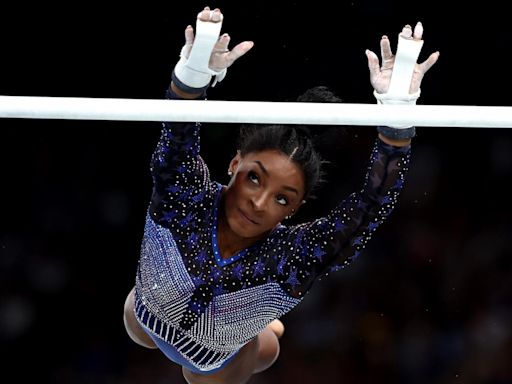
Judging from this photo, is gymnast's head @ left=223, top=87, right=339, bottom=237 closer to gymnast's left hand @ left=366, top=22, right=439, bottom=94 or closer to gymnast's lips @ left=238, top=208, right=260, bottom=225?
gymnast's lips @ left=238, top=208, right=260, bottom=225

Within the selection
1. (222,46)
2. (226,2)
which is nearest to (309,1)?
(226,2)

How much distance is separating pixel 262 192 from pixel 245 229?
12cm

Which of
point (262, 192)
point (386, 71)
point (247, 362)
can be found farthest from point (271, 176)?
point (247, 362)

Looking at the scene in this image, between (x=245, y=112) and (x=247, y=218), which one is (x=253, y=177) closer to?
(x=247, y=218)

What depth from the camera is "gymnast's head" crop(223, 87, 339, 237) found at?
2.72 meters

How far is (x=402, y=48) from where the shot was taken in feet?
7.95

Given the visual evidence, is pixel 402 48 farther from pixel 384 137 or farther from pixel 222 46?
pixel 222 46

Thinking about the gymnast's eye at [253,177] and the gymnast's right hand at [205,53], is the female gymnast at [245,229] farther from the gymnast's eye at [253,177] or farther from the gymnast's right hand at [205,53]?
the gymnast's right hand at [205,53]

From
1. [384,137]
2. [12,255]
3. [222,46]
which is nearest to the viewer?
[222,46]

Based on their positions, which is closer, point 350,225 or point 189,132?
point 189,132

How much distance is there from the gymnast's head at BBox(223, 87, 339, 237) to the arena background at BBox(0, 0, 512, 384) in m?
1.30

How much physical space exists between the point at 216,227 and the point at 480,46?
208 cm

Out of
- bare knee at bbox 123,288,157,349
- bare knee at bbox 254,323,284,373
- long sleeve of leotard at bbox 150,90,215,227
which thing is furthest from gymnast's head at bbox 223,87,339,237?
bare knee at bbox 254,323,284,373

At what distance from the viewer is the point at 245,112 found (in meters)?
2.22
